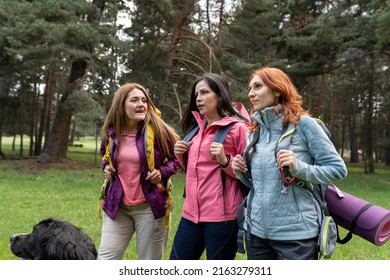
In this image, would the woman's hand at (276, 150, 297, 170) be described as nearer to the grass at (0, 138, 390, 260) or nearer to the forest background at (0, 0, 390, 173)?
the grass at (0, 138, 390, 260)

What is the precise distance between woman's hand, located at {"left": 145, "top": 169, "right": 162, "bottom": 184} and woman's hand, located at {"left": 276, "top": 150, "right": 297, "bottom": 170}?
1.20 metres

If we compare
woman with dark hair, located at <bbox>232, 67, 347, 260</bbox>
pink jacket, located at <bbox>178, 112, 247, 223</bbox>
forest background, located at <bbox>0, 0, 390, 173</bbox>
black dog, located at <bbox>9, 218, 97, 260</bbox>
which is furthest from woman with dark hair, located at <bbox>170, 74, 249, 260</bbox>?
forest background, located at <bbox>0, 0, 390, 173</bbox>

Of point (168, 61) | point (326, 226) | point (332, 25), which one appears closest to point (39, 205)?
point (326, 226)

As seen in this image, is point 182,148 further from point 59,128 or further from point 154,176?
point 59,128

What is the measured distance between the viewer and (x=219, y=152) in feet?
9.26

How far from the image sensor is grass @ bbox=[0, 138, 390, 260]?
653 cm

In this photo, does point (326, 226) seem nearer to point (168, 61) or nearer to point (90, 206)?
point (90, 206)

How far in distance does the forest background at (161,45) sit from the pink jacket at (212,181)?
40.1 ft

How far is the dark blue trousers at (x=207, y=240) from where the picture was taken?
9.74ft

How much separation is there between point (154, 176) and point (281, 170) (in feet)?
3.83

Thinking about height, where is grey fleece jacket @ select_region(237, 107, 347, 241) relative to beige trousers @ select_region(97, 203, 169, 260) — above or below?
above

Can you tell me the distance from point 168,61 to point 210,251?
1598 cm

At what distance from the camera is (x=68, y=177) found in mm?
16234

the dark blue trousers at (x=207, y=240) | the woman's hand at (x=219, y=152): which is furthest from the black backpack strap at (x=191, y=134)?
the dark blue trousers at (x=207, y=240)
